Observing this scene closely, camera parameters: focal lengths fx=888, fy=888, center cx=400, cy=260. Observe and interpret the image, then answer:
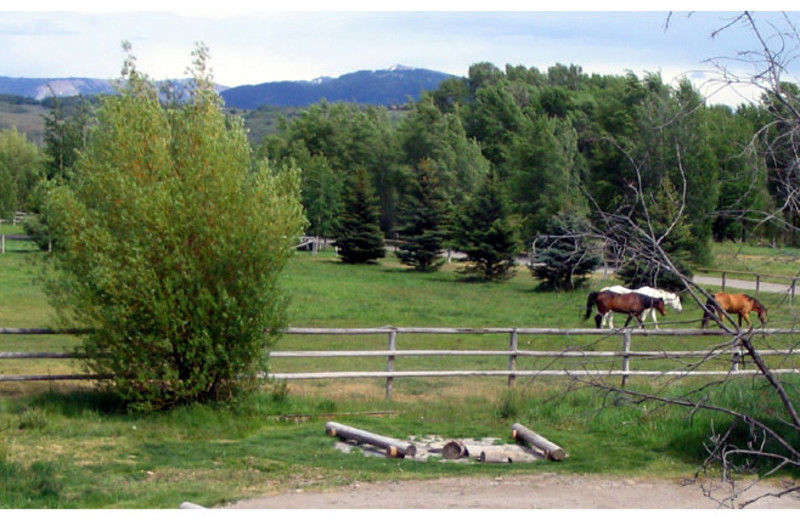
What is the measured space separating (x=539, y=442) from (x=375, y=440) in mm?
1818

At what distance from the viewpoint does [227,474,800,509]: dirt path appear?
24.9 ft

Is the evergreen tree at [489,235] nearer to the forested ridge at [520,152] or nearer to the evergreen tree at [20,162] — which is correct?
the forested ridge at [520,152]

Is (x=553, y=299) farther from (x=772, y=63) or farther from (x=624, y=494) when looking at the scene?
(x=772, y=63)

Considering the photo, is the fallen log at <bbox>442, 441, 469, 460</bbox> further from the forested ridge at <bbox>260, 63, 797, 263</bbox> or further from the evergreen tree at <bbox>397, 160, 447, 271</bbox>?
the evergreen tree at <bbox>397, 160, 447, 271</bbox>

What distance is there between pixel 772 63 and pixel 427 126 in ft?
219

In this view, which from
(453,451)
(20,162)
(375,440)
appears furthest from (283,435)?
(20,162)

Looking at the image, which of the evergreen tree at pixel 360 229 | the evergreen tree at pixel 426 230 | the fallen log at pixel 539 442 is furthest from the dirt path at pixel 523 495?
the evergreen tree at pixel 360 229

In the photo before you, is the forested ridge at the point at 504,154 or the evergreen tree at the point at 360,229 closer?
the forested ridge at the point at 504,154

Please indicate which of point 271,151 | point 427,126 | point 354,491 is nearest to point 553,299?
point 354,491

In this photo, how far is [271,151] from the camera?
81.4m

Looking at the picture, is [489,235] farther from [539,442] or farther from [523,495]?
[523,495]

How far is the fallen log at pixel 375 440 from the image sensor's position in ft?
31.1

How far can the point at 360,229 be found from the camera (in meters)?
52.6

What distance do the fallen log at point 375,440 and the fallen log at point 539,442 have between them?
1.42m
